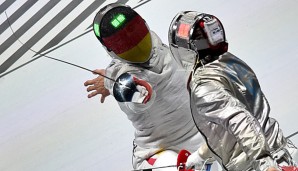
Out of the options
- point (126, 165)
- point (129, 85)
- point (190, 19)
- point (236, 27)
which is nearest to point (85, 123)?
point (126, 165)

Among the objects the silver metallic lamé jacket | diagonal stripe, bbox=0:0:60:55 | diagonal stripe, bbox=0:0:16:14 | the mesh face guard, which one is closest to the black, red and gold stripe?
the mesh face guard

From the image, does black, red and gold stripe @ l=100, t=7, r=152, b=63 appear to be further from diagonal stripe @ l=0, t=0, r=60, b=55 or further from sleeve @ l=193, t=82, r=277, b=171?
diagonal stripe @ l=0, t=0, r=60, b=55

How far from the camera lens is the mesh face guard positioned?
97.0 inches

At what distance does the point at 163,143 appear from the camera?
10.1ft

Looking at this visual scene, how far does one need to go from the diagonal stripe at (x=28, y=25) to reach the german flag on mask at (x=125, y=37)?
2049mm

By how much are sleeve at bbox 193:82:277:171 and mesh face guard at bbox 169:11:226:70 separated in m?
0.15

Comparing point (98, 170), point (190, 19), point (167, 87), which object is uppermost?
point (190, 19)

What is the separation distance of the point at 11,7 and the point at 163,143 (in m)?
2.52

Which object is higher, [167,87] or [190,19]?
[190,19]

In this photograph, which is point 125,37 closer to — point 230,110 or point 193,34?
point 193,34

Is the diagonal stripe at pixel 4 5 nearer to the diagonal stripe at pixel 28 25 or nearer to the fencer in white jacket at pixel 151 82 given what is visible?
the diagonal stripe at pixel 28 25

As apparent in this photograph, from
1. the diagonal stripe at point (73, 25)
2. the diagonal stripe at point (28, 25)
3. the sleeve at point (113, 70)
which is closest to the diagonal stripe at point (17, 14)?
the diagonal stripe at point (28, 25)

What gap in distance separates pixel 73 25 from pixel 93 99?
2.62 ft

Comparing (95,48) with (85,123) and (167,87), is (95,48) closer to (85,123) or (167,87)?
(85,123)
